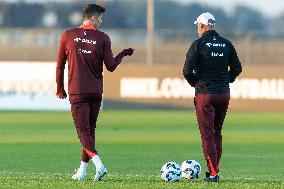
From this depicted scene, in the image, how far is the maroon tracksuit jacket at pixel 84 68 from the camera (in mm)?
15406

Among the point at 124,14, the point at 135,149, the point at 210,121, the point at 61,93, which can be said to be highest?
the point at 124,14

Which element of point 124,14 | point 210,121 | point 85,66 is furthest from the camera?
point 124,14

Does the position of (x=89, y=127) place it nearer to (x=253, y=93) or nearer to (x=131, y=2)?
(x=253, y=93)

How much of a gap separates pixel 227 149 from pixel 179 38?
30.2m

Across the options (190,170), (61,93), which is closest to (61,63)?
(61,93)

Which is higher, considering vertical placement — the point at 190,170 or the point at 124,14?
the point at 124,14

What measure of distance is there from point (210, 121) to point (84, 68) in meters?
1.79

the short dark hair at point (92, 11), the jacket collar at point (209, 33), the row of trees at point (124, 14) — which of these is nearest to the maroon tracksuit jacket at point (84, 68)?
the short dark hair at point (92, 11)

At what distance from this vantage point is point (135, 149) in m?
23.1

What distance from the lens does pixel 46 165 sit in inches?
741

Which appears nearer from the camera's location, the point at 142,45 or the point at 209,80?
the point at 209,80

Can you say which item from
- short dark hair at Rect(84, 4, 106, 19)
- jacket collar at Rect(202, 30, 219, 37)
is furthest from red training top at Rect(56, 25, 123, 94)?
jacket collar at Rect(202, 30, 219, 37)

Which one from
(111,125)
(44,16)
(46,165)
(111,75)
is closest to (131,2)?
(44,16)

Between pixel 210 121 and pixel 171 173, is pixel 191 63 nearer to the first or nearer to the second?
pixel 210 121
